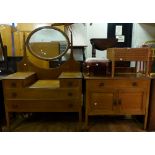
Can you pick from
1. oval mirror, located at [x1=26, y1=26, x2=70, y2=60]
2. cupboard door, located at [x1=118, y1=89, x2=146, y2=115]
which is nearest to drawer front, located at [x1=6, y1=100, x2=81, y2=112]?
cupboard door, located at [x1=118, y1=89, x2=146, y2=115]

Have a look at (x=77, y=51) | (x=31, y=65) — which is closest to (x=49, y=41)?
(x=31, y=65)

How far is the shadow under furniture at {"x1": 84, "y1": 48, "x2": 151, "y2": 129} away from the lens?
69.1 inches

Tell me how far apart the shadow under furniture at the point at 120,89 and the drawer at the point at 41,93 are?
164mm

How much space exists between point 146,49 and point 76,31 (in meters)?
1.61

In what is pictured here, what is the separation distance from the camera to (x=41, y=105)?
1.86m

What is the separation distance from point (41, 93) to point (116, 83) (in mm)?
770

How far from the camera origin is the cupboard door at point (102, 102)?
1838mm

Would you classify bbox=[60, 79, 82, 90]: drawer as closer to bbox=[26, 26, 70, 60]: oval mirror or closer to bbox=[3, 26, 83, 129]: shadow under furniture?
bbox=[3, 26, 83, 129]: shadow under furniture

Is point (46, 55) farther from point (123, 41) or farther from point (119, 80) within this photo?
point (123, 41)

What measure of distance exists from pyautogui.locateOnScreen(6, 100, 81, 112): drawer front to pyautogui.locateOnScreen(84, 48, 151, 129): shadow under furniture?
0.16m


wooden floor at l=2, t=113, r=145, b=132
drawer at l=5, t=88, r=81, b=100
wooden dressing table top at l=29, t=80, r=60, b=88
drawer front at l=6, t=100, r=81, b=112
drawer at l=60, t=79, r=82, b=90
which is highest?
drawer at l=60, t=79, r=82, b=90

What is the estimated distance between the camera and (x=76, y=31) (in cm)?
310
